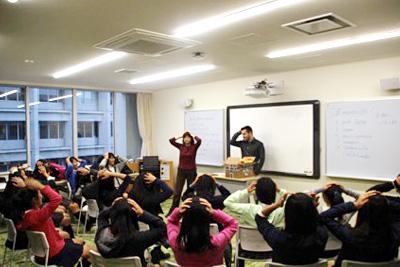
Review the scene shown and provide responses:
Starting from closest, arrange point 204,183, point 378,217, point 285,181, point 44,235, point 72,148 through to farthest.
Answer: point 378,217
point 44,235
point 204,183
point 285,181
point 72,148

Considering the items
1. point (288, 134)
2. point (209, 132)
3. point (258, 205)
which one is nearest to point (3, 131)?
point (209, 132)

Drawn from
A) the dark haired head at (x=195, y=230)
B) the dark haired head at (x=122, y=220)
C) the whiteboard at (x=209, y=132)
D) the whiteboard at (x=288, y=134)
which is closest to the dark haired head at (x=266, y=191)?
the dark haired head at (x=195, y=230)

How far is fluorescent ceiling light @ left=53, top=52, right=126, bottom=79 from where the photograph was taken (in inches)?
180

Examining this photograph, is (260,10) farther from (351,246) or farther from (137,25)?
(351,246)

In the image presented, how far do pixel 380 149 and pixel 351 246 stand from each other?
3101 millimetres

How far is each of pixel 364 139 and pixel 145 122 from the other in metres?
5.23

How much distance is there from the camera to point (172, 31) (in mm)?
3416

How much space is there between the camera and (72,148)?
7691mm

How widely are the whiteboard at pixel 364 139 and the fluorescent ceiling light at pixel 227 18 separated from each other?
2.82 meters

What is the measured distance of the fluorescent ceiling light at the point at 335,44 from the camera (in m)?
3.70

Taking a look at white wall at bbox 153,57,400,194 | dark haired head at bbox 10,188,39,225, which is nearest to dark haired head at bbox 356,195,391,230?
dark haired head at bbox 10,188,39,225

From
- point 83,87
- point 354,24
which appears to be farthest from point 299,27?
point 83,87

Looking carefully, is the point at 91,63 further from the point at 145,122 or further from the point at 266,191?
the point at 145,122

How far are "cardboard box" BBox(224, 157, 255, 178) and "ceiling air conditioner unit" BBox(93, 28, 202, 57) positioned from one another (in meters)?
2.30
